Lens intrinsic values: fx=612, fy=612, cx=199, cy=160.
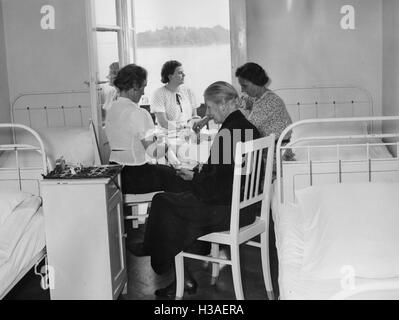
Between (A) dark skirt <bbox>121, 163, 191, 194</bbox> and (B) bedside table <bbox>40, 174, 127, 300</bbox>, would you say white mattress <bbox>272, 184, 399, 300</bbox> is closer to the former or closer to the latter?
(B) bedside table <bbox>40, 174, 127, 300</bbox>

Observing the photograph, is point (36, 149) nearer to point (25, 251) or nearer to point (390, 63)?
point (25, 251)

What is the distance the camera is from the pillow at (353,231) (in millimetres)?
2154

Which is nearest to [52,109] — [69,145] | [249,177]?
[69,145]

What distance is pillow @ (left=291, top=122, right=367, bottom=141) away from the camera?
4.63 meters

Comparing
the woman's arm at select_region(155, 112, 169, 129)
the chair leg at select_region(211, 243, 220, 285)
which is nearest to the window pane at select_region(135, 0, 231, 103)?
the woman's arm at select_region(155, 112, 169, 129)

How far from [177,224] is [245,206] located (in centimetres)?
34

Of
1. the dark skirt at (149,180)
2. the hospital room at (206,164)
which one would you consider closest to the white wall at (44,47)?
the hospital room at (206,164)

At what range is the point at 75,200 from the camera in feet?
8.91

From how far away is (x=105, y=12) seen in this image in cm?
464
